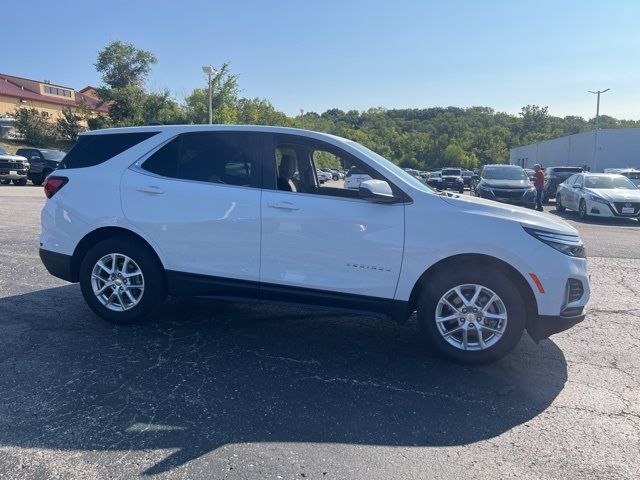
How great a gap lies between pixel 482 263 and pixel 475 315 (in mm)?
432

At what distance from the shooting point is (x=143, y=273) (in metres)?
4.59

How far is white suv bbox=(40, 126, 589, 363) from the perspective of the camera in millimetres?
3959

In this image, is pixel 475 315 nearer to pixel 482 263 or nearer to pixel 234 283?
pixel 482 263

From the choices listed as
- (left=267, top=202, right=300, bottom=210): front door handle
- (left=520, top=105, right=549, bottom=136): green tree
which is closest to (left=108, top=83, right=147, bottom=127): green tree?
(left=267, top=202, right=300, bottom=210): front door handle

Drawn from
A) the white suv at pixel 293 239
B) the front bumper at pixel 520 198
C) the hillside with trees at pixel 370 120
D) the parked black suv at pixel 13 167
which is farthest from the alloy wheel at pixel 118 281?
the hillside with trees at pixel 370 120

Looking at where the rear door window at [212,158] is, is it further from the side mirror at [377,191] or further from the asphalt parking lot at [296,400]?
the asphalt parking lot at [296,400]

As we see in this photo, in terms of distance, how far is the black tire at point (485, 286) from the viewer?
3.94m

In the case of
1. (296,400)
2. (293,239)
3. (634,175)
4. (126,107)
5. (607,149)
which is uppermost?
(126,107)

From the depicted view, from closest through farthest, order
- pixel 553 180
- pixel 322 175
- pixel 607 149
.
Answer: pixel 322 175 → pixel 553 180 → pixel 607 149

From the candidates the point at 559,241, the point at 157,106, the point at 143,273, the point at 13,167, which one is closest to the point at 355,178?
the point at 559,241

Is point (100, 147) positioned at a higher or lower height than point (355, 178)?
higher

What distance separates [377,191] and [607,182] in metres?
15.0

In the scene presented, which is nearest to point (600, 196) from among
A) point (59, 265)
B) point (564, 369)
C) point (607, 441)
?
point (564, 369)

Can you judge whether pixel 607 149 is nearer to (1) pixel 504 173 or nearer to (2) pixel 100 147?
(1) pixel 504 173
